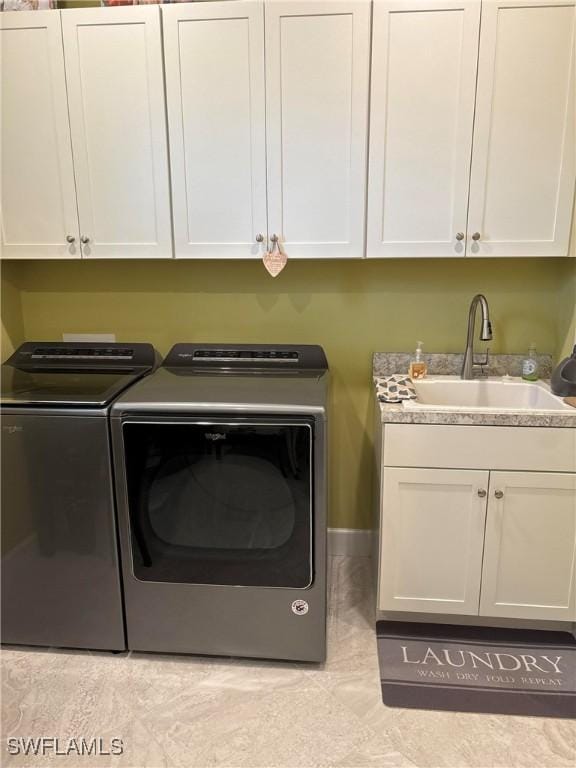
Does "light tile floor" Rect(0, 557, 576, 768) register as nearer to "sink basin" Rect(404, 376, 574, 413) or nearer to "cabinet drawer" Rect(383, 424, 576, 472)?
"cabinet drawer" Rect(383, 424, 576, 472)

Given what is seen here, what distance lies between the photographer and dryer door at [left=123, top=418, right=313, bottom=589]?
68.6 inches

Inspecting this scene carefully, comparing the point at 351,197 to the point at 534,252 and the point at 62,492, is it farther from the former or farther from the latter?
the point at 62,492

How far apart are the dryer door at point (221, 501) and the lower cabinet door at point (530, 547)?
0.67 metres

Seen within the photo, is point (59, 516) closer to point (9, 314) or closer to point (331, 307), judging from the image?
point (9, 314)

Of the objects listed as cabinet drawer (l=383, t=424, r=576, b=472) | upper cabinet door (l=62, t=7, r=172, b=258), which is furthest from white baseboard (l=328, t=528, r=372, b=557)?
upper cabinet door (l=62, t=7, r=172, b=258)

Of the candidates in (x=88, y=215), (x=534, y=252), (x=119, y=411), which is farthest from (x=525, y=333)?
(x=88, y=215)

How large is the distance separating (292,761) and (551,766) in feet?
2.39

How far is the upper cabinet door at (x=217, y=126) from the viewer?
6.06ft

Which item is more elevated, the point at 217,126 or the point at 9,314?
the point at 217,126

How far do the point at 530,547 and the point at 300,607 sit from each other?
84cm

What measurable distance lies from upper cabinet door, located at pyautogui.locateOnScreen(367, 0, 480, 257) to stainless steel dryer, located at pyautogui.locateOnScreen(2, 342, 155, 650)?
1.16 metres

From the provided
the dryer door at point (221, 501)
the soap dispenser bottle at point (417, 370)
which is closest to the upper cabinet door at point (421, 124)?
the soap dispenser bottle at point (417, 370)

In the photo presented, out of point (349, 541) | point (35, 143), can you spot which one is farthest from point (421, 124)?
point (349, 541)

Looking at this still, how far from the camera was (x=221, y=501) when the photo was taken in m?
1.80
